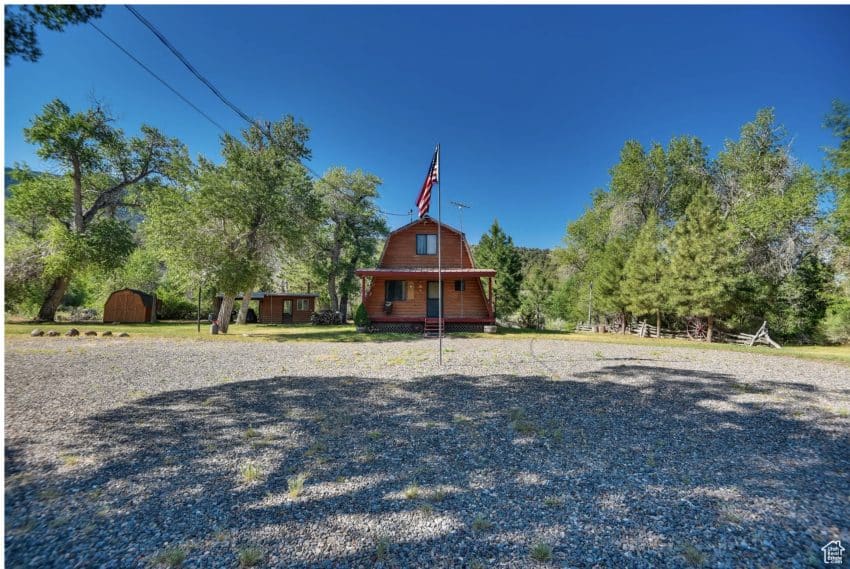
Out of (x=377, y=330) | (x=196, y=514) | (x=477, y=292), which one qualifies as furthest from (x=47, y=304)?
(x=196, y=514)

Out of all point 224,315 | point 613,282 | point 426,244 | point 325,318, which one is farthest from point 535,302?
point 224,315

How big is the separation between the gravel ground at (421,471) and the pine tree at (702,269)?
1182 cm

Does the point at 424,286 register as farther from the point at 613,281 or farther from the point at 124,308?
the point at 124,308

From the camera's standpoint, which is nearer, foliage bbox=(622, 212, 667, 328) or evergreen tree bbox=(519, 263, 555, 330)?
foliage bbox=(622, 212, 667, 328)

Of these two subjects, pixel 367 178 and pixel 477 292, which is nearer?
pixel 477 292

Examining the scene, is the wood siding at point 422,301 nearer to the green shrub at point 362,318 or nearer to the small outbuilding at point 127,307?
the green shrub at point 362,318

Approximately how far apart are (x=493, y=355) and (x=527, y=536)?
8.50 m

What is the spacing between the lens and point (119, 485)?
3211mm

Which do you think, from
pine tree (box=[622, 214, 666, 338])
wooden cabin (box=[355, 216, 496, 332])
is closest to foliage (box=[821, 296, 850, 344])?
pine tree (box=[622, 214, 666, 338])

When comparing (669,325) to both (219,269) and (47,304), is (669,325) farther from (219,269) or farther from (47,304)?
(47,304)

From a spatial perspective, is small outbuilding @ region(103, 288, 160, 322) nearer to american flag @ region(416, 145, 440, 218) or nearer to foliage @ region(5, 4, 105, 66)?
american flag @ region(416, 145, 440, 218)

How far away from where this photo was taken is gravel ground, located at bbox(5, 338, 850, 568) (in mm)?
2477

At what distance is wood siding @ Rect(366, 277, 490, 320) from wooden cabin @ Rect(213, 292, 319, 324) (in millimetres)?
13342

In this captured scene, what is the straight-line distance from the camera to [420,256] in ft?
66.4
